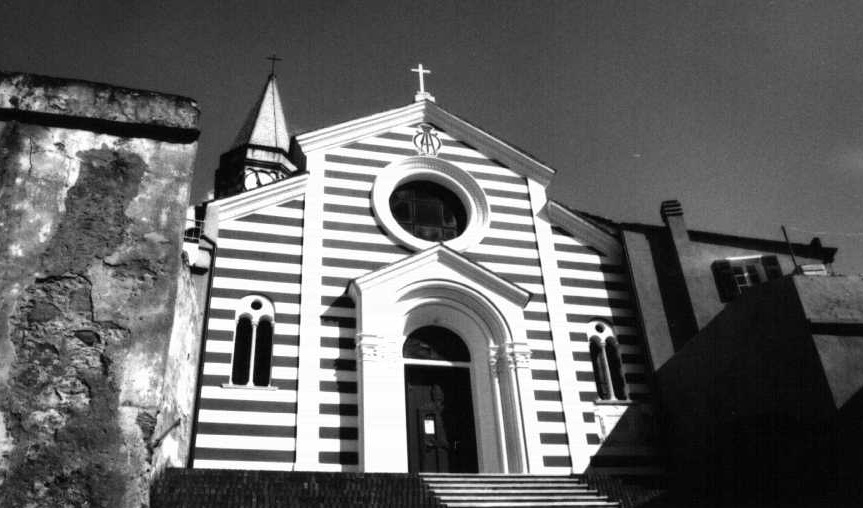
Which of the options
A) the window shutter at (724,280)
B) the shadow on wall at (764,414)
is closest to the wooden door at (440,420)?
the shadow on wall at (764,414)

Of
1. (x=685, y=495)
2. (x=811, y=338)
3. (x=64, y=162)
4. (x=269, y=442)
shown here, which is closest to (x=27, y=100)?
(x=64, y=162)

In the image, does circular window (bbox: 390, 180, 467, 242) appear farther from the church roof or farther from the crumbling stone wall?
the church roof

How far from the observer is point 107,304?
4938 millimetres

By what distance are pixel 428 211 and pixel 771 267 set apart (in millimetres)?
7960

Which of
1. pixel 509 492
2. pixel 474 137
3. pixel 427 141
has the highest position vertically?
pixel 474 137

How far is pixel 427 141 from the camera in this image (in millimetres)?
17172

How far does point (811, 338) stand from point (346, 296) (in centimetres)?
825

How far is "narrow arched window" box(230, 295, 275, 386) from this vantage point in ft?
43.7

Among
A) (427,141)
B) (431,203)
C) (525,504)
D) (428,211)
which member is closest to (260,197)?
(428,211)

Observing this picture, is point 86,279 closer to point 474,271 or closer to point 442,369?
point 442,369

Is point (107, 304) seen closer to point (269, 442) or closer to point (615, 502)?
point (269, 442)

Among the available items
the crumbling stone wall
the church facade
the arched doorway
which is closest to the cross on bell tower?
the church facade

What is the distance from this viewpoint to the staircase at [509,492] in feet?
34.8

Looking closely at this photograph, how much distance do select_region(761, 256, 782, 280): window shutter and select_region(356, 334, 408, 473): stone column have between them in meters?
8.66
